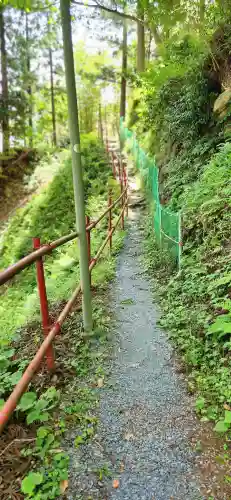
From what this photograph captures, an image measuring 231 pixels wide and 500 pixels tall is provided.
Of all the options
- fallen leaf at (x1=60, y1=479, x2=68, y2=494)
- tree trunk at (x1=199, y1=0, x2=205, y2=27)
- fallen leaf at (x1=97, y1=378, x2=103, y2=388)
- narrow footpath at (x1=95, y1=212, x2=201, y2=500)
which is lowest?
narrow footpath at (x1=95, y1=212, x2=201, y2=500)

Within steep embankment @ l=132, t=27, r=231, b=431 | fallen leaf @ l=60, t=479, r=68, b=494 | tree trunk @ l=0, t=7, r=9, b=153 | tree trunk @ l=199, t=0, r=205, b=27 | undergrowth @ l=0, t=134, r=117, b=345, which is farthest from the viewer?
tree trunk @ l=0, t=7, r=9, b=153

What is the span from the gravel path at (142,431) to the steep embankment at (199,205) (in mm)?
239

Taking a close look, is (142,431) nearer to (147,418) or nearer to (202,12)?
(147,418)

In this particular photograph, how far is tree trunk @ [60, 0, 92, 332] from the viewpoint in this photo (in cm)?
296

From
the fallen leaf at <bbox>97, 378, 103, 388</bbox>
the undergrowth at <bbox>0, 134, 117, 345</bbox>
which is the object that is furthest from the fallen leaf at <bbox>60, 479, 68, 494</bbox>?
the undergrowth at <bbox>0, 134, 117, 345</bbox>

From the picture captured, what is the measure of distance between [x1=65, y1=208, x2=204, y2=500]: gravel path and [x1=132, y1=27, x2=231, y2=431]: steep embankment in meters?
0.24

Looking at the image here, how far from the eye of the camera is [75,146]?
318 cm

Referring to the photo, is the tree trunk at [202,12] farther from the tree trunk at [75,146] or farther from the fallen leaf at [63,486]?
the fallen leaf at [63,486]

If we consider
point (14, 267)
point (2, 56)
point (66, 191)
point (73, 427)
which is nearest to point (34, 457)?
point (73, 427)

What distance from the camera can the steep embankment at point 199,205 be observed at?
124 inches

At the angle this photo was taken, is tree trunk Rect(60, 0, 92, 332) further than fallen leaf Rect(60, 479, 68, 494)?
Yes

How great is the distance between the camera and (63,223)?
11.3m

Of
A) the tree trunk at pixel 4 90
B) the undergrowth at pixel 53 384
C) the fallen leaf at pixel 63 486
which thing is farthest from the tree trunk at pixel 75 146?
the tree trunk at pixel 4 90

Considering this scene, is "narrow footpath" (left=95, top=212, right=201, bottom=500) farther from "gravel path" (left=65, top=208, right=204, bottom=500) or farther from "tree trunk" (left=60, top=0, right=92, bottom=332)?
"tree trunk" (left=60, top=0, right=92, bottom=332)
